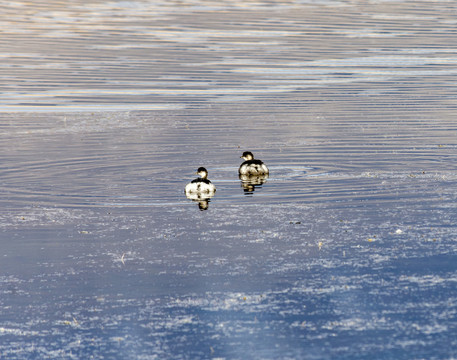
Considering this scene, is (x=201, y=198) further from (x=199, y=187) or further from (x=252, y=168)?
(x=252, y=168)

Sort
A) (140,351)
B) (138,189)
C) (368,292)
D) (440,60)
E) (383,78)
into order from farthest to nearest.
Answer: (440,60), (383,78), (138,189), (368,292), (140,351)

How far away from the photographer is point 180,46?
39406mm

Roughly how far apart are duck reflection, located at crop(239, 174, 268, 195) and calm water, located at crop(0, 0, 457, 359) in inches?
9.0

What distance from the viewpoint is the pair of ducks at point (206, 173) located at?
16.5 metres

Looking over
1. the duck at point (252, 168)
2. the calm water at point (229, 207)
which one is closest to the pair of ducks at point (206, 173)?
the duck at point (252, 168)

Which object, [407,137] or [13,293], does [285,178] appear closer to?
[407,137]

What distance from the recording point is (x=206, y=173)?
1727cm

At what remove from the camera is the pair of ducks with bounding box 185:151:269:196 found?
1648 cm

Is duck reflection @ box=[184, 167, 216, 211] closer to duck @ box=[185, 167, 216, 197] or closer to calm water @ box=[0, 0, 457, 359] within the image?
duck @ box=[185, 167, 216, 197]

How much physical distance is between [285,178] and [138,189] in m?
2.58

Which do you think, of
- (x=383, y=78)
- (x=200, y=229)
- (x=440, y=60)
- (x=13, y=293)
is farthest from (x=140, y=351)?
(x=440, y=60)

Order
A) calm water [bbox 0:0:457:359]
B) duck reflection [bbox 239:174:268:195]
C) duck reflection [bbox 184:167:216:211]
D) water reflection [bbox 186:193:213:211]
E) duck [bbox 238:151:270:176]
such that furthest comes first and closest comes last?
duck [bbox 238:151:270:176] < duck reflection [bbox 239:174:268:195] < duck reflection [bbox 184:167:216:211] < water reflection [bbox 186:193:213:211] < calm water [bbox 0:0:457:359]

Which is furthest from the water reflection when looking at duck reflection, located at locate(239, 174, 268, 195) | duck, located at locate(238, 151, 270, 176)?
duck, located at locate(238, 151, 270, 176)

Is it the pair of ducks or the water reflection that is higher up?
the pair of ducks
